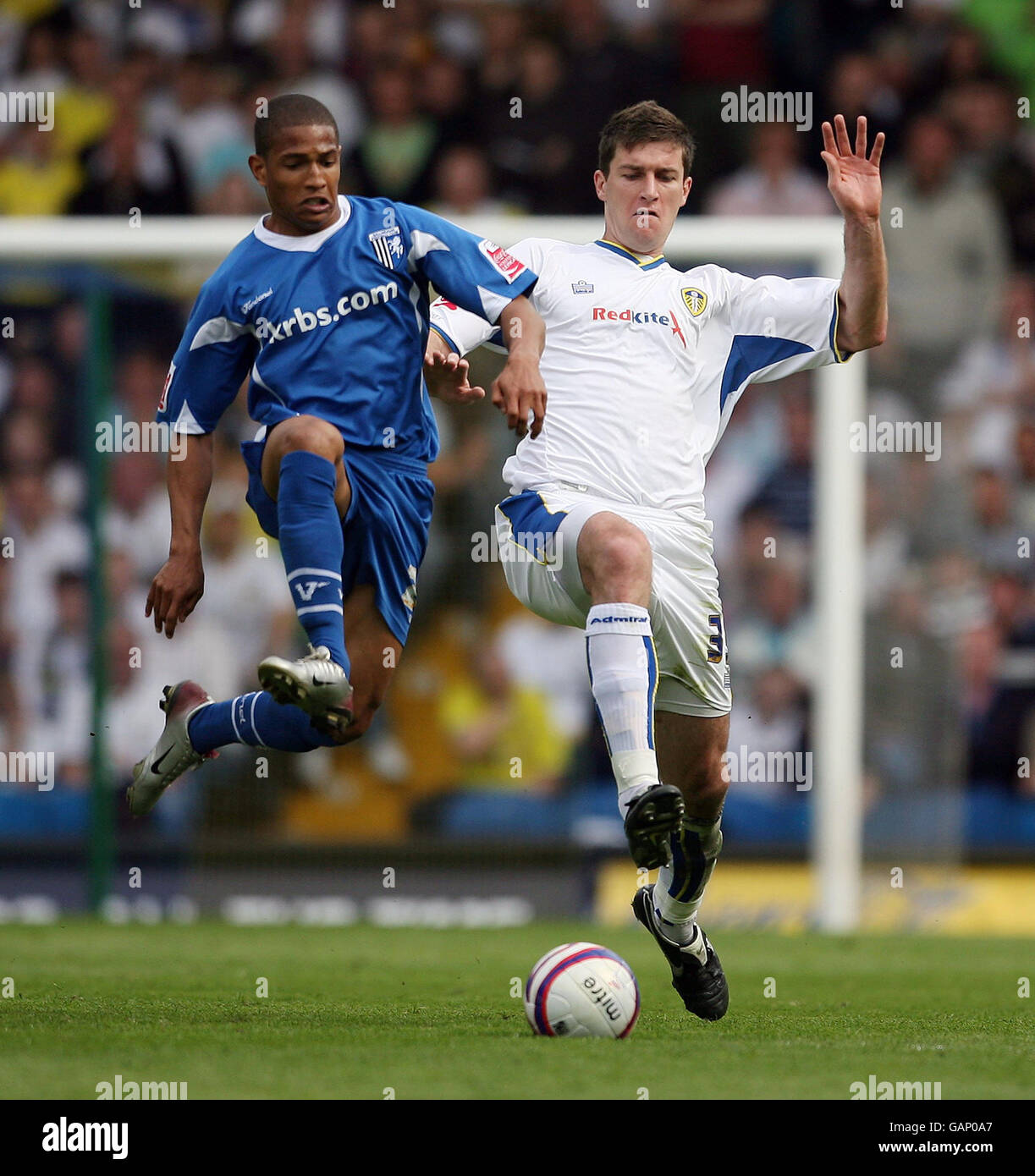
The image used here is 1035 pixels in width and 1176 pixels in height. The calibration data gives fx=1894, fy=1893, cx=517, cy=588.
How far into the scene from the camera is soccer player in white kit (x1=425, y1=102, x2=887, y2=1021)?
599cm

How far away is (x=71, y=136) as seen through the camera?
13.7m

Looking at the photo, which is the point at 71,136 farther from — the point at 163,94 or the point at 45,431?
the point at 45,431

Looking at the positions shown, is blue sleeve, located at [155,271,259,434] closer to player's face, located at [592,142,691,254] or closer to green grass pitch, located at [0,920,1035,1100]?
player's face, located at [592,142,691,254]

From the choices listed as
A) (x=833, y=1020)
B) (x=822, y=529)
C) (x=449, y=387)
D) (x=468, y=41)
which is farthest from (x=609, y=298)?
(x=468, y=41)

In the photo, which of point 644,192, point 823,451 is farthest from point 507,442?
point 644,192

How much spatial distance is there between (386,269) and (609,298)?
0.78m

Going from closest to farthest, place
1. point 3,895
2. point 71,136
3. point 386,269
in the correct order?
point 386,269
point 3,895
point 71,136

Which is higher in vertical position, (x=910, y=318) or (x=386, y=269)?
(x=910, y=318)

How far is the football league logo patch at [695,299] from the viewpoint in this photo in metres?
6.30

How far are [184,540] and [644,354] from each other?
161cm

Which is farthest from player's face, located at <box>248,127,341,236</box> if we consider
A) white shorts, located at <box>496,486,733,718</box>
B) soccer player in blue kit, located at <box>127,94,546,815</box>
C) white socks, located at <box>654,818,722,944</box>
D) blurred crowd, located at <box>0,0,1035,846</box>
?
blurred crowd, located at <box>0,0,1035,846</box>

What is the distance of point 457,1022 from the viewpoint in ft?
19.0

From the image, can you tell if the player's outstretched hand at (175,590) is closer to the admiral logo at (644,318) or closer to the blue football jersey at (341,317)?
the blue football jersey at (341,317)

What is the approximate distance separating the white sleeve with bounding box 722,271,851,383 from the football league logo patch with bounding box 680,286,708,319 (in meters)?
0.12
